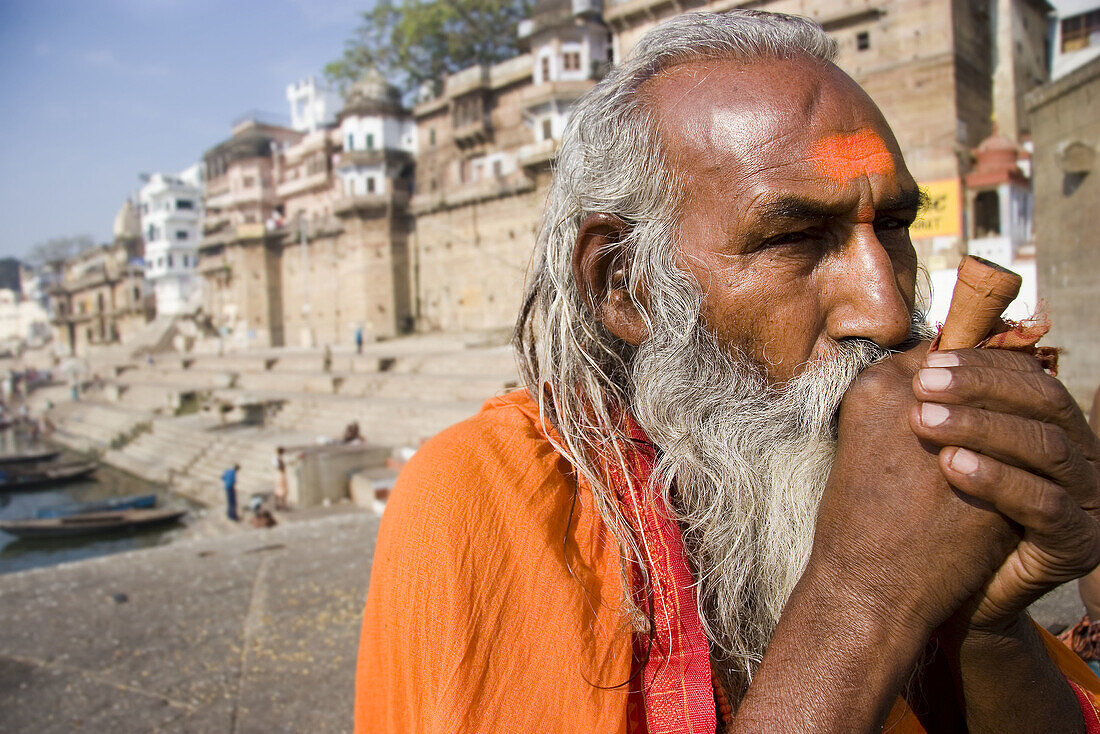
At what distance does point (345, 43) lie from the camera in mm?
35062

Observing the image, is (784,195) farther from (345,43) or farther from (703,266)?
(345,43)

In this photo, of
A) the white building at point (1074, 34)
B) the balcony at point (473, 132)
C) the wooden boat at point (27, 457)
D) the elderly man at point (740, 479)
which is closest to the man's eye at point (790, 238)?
the elderly man at point (740, 479)

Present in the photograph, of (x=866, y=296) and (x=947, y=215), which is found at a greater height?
(x=947, y=215)

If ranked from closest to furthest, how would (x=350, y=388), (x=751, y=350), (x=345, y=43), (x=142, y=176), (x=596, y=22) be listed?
(x=751, y=350) < (x=350, y=388) < (x=596, y=22) < (x=345, y=43) < (x=142, y=176)

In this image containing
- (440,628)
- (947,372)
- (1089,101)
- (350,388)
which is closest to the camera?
(947,372)

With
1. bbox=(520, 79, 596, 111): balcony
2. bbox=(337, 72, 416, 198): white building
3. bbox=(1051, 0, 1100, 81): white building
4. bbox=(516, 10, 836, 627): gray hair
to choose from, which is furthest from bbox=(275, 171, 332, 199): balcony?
bbox=(516, 10, 836, 627): gray hair

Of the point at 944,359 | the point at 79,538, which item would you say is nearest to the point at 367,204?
the point at 79,538

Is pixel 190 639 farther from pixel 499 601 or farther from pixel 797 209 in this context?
pixel 797 209

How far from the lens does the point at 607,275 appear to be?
3.96 ft

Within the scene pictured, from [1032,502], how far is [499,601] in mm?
642

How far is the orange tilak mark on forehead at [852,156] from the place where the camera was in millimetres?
984

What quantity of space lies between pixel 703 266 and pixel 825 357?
0.75 feet

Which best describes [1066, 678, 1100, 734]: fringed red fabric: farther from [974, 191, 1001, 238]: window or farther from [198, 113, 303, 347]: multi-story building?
[198, 113, 303, 347]: multi-story building

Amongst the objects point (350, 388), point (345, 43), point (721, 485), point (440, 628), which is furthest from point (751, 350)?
point (345, 43)
